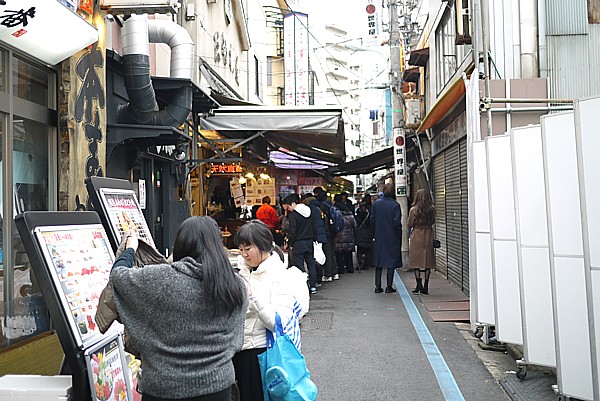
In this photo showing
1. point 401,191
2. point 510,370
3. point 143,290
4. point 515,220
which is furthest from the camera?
point 401,191

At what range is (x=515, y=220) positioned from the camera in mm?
6484

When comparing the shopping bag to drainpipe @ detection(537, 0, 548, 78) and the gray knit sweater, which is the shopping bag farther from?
the gray knit sweater

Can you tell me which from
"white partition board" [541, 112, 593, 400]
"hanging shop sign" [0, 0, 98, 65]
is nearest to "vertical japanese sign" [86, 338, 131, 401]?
"hanging shop sign" [0, 0, 98, 65]

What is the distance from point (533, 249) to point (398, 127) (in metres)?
12.2

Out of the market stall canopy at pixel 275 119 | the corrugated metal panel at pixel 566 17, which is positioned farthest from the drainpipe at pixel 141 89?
the corrugated metal panel at pixel 566 17

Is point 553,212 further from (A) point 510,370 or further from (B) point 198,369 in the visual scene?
(B) point 198,369

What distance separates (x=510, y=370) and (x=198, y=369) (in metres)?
4.98

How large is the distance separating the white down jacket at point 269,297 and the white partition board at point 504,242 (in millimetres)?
3354

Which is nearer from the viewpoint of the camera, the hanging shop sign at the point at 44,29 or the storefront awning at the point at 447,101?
the hanging shop sign at the point at 44,29

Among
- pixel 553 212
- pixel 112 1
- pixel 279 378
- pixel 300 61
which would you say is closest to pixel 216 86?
pixel 112 1

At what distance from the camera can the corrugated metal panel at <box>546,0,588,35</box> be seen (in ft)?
31.4

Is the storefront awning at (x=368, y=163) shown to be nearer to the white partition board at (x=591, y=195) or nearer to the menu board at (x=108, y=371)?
the white partition board at (x=591, y=195)

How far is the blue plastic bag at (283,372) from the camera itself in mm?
3891

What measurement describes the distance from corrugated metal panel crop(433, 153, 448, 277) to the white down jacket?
11.3m
